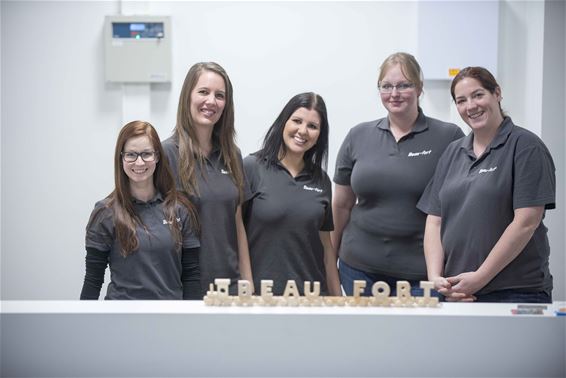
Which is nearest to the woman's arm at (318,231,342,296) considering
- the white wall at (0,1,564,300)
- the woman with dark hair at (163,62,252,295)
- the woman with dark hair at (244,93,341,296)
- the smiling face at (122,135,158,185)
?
the woman with dark hair at (244,93,341,296)

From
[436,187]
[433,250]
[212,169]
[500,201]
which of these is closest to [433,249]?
[433,250]

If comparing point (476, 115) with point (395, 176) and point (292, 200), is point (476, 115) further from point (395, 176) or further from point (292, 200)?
point (292, 200)

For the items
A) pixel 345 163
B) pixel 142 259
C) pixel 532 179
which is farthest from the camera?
pixel 345 163

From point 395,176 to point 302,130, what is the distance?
0.42 meters

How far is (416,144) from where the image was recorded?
7.70 ft

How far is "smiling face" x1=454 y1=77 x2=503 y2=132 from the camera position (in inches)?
79.0

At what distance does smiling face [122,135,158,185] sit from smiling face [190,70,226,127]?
0.25 meters

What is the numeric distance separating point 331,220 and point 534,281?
A: 83 cm

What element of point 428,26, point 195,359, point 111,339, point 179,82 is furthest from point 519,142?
point 179,82

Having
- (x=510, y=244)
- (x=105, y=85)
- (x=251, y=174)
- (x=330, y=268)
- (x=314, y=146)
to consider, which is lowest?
(x=330, y=268)

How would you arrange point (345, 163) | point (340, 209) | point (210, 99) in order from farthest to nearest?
point (340, 209) → point (345, 163) → point (210, 99)

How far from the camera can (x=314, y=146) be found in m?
2.42

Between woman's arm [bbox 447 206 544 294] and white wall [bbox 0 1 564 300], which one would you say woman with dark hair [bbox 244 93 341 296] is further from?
white wall [bbox 0 1 564 300]

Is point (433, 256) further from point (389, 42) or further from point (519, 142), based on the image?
point (389, 42)
